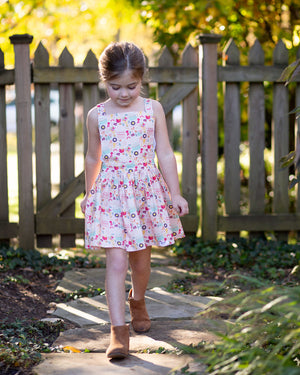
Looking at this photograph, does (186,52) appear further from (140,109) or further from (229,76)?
(140,109)

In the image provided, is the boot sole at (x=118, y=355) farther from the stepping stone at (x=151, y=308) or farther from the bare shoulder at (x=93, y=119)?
the bare shoulder at (x=93, y=119)

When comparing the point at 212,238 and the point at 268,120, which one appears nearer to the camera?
the point at 212,238

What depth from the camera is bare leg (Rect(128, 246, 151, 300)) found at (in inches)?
118

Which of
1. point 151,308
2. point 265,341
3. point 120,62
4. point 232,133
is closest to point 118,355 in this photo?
point 265,341

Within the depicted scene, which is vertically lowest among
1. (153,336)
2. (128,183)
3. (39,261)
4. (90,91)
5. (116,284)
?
(153,336)

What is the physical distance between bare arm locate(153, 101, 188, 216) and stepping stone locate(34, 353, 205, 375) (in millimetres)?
749

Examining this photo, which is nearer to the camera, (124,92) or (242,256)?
(124,92)

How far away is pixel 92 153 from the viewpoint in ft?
10.1

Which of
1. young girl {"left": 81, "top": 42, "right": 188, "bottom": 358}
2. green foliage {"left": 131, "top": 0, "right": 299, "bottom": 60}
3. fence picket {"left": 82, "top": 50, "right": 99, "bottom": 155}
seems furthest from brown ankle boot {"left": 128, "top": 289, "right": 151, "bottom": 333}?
green foliage {"left": 131, "top": 0, "right": 299, "bottom": 60}

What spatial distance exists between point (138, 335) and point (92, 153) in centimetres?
99

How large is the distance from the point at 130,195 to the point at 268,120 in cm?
382

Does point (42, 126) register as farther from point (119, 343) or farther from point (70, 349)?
point (119, 343)

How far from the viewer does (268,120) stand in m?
6.34

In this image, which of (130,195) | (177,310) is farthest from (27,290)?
(130,195)
